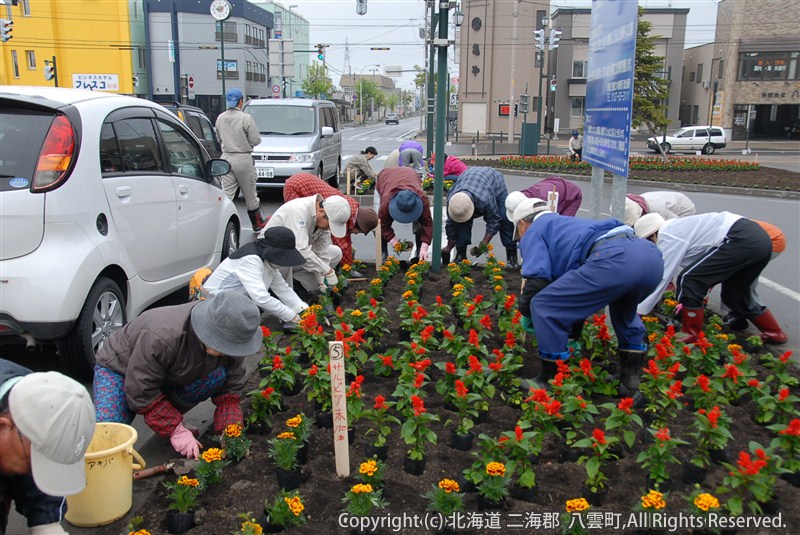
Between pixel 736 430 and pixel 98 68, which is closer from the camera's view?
pixel 736 430

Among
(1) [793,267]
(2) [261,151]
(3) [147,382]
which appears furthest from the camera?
(2) [261,151]

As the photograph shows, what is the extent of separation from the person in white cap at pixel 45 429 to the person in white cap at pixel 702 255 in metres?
4.60

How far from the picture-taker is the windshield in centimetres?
1500

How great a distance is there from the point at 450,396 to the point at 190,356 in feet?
5.21

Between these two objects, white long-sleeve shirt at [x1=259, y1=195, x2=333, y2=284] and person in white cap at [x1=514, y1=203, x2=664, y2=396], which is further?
white long-sleeve shirt at [x1=259, y1=195, x2=333, y2=284]

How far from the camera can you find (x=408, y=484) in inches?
139

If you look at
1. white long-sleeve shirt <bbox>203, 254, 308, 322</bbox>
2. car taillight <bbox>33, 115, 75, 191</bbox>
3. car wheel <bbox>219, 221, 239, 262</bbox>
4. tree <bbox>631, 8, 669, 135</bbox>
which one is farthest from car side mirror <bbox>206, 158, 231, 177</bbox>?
tree <bbox>631, 8, 669, 135</bbox>

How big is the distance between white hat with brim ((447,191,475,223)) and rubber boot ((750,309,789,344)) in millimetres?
3036

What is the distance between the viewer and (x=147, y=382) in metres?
3.53

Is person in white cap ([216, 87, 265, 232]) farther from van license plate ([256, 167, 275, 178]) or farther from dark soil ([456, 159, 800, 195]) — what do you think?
dark soil ([456, 159, 800, 195])

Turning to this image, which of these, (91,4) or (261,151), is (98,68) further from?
(261,151)

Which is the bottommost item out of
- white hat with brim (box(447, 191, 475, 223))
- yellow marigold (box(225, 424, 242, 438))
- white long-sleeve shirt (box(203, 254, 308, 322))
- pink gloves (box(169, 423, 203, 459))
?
pink gloves (box(169, 423, 203, 459))

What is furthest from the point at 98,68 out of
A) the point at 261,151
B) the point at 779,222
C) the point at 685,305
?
the point at 685,305

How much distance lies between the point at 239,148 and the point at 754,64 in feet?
160
